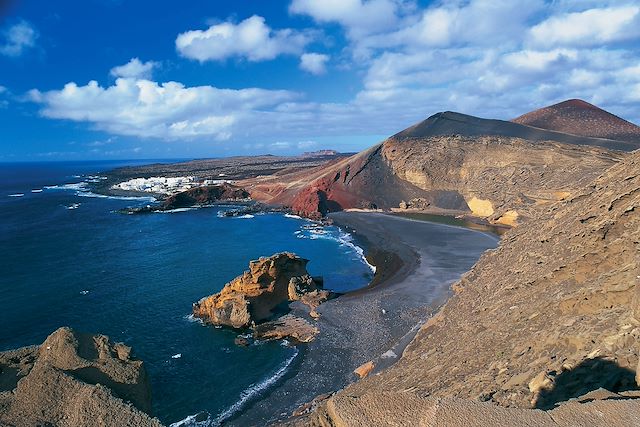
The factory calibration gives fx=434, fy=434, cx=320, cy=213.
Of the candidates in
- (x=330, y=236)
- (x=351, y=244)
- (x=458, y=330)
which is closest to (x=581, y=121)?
(x=330, y=236)

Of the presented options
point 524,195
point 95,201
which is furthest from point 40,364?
point 95,201

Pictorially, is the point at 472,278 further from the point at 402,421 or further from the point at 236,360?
the point at 402,421

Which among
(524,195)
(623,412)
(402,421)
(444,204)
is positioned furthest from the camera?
(444,204)

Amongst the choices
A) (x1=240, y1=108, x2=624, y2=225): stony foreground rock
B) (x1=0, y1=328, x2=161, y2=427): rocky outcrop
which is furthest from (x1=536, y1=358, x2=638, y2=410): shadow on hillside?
(x1=240, y1=108, x2=624, y2=225): stony foreground rock

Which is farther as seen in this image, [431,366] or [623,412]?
[431,366]

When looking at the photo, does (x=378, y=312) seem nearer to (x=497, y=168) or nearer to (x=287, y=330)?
(x=287, y=330)

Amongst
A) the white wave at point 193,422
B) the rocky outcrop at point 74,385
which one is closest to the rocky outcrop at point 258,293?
the white wave at point 193,422
